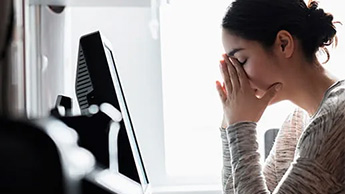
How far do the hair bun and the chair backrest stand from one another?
927 millimetres

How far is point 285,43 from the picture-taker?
3.69ft

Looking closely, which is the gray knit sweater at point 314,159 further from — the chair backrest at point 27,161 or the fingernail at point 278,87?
the chair backrest at point 27,161

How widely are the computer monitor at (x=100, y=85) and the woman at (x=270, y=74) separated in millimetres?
300

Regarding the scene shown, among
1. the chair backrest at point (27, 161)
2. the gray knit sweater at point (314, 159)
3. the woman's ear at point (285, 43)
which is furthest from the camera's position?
the woman's ear at point (285, 43)

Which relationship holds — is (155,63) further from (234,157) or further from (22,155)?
(22,155)

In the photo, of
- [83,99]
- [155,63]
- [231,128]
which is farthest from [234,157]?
[155,63]

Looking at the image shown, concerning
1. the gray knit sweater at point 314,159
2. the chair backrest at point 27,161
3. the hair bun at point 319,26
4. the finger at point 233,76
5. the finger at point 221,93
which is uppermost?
the hair bun at point 319,26

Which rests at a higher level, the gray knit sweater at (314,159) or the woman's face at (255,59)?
the woman's face at (255,59)

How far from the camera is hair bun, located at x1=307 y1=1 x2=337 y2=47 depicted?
1157 millimetres

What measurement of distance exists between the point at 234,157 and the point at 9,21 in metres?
0.72

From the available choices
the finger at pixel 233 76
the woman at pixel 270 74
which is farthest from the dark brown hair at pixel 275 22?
the finger at pixel 233 76

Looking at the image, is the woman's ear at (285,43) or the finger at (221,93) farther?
the finger at (221,93)

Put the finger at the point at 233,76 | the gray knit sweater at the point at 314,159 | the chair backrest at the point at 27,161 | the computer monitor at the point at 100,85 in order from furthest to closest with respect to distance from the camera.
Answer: the finger at the point at 233,76
the gray knit sweater at the point at 314,159
the computer monitor at the point at 100,85
the chair backrest at the point at 27,161

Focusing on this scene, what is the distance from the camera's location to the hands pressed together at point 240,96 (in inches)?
46.8
